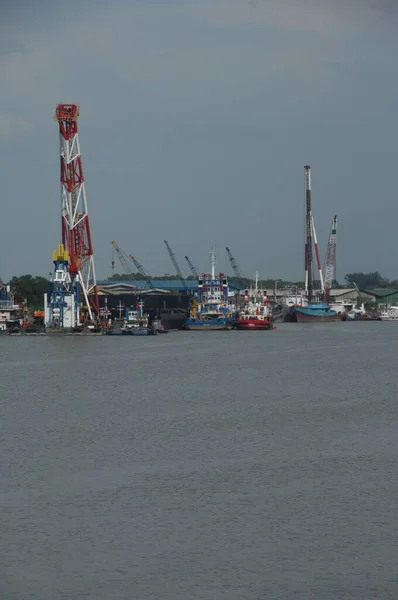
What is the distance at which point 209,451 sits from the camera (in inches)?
990

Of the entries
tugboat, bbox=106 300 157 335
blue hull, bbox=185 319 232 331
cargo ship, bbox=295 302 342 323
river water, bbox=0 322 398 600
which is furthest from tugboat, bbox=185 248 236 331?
river water, bbox=0 322 398 600

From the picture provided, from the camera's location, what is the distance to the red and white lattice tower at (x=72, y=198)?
10106 cm

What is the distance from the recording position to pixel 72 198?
102 metres

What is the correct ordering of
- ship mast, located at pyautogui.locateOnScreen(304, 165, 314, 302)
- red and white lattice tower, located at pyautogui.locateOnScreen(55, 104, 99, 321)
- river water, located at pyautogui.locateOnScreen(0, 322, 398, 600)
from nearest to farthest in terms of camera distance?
river water, located at pyautogui.locateOnScreen(0, 322, 398, 600) → red and white lattice tower, located at pyautogui.locateOnScreen(55, 104, 99, 321) → ship mast, located at pyautogui.locateOnScreen(304, 165, 314, 302)

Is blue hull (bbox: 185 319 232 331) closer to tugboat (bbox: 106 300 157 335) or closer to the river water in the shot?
tugboat (bbox: 106 300 157 335)

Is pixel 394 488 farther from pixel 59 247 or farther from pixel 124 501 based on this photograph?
pixel 59 247

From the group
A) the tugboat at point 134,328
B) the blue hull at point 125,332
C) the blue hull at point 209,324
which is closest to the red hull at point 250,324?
the blue hull at point 209,324

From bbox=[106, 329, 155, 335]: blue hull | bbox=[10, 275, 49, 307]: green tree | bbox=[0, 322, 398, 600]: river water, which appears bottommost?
bbox=[0, 322, 398, 600]: river water

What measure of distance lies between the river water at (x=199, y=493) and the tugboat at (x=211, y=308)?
73.2 meters

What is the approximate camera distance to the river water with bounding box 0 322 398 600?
15.0 m

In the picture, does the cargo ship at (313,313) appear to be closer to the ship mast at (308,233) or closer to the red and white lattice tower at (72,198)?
the ship mast at (308,233)

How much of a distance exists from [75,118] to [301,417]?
242 feet

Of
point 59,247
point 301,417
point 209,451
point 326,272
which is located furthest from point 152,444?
point 326,272

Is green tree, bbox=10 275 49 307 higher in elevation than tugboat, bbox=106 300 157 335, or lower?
higher
